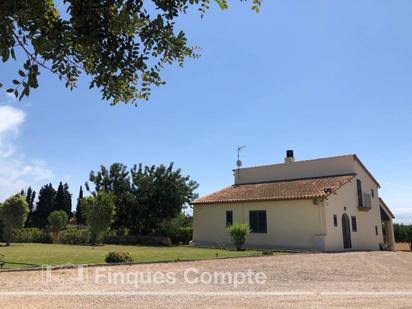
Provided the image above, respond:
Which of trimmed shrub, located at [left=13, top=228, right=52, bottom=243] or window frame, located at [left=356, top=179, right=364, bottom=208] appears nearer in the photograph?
window frame, located at [left=356, top=179, right=364, bottom=208]

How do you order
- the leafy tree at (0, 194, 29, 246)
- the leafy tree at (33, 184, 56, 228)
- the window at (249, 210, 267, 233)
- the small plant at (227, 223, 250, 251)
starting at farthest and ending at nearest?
the leafy tree at (33, 184, 56, 228) → the window at (249, 210, 267, 233) → the leafy tree at (0, 194, 29, 246) → the small plant at (227, 223, 250, 251)

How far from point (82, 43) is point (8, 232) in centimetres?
2588

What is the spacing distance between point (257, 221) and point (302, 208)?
3569 mm

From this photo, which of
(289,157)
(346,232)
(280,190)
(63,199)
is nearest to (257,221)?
(280,190)

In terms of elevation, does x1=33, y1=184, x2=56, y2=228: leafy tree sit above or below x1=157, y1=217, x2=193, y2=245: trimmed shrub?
above

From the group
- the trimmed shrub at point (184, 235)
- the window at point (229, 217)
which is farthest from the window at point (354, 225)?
the trimmed shrub at point (184, 235)

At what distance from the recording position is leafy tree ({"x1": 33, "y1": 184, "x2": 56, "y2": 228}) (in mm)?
52531

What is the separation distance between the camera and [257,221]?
2792 centimetres

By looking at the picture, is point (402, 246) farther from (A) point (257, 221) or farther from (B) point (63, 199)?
(B) point (63, 199)

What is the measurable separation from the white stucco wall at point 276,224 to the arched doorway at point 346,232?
2.98 meters

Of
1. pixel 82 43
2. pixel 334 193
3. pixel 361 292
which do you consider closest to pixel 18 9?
pixel 82 43

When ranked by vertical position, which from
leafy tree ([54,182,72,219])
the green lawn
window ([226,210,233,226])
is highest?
leafy tree ([54,182,72,219])

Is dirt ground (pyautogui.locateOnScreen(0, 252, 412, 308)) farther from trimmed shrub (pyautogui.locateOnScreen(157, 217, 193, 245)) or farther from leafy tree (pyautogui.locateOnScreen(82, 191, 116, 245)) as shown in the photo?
trimmed shrub (pyautogui.locateOnScreen(157, 217, 193, 245))

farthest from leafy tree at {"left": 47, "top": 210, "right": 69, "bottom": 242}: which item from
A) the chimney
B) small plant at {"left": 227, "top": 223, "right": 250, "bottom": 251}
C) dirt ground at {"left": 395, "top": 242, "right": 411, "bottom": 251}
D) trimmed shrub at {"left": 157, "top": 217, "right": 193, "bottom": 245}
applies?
dirt ground at {"left": 395, "top": 242, "right": 411, "bottom": 251}
